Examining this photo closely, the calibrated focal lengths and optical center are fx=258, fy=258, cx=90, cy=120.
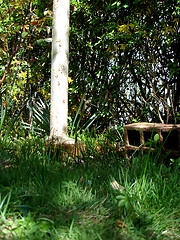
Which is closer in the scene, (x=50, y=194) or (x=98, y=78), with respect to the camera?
(x=50, y=194)

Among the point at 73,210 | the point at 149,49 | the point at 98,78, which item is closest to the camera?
the point at 73,210

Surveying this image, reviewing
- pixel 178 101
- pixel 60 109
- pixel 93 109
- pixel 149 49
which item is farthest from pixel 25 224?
pixel 93 109

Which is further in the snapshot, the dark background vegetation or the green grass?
the dark background vegetation

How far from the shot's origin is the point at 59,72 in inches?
137

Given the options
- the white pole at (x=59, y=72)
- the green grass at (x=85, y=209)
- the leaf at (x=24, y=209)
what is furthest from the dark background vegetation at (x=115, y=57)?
the leaf at (x=24, y=209)

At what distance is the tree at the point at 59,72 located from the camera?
136 inches

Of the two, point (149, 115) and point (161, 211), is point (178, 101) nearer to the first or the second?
point (149, 115)

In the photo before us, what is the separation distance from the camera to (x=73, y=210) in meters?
1.49

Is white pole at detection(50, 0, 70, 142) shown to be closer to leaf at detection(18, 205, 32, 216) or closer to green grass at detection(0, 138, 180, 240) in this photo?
green grass at detection(0, 138, 180, 240)

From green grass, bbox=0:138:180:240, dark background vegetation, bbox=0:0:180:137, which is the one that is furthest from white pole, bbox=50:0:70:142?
green grass, bbox=0:138:180:240

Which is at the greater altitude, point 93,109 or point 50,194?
point 93,109

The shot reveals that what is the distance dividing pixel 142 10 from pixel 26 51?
2787 millimetres

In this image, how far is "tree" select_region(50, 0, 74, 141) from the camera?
3.44 m

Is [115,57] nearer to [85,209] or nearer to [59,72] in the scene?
[59,72]
